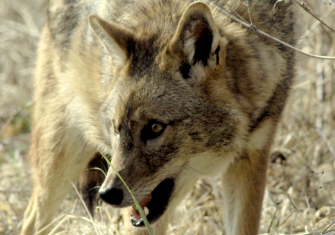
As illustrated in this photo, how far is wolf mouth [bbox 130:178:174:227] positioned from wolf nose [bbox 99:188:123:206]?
287 mm

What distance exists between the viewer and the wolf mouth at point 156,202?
10.8 ft

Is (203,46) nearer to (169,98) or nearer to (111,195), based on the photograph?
(169,98)

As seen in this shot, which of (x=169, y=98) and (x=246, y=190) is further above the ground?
(x=169, y=98)

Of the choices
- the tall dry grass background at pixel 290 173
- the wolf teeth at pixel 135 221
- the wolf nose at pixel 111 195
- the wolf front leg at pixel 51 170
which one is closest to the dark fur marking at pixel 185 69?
the wolf nose at pixel 111 195

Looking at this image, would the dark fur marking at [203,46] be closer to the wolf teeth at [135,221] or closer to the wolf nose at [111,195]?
the wolf nose at [111,195]

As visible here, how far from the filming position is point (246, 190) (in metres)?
3.73

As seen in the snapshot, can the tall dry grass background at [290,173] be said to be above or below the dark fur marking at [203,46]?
below

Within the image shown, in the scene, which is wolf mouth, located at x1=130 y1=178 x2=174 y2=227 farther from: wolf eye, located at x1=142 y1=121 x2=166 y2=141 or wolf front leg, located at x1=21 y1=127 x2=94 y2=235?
wolf front leg, located at x1=21 y1=127 x2=94 y2=235

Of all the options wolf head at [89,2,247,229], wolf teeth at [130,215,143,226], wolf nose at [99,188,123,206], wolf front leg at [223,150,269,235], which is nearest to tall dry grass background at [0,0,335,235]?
wolf front leg at [223,150,269,235]

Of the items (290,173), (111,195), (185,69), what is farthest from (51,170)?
(290,173)

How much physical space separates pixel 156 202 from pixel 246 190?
74 centimetres

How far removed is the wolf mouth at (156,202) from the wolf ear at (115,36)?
2.66ft

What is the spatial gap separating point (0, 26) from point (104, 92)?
15.9 ft

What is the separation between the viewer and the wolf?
3.03 meters
